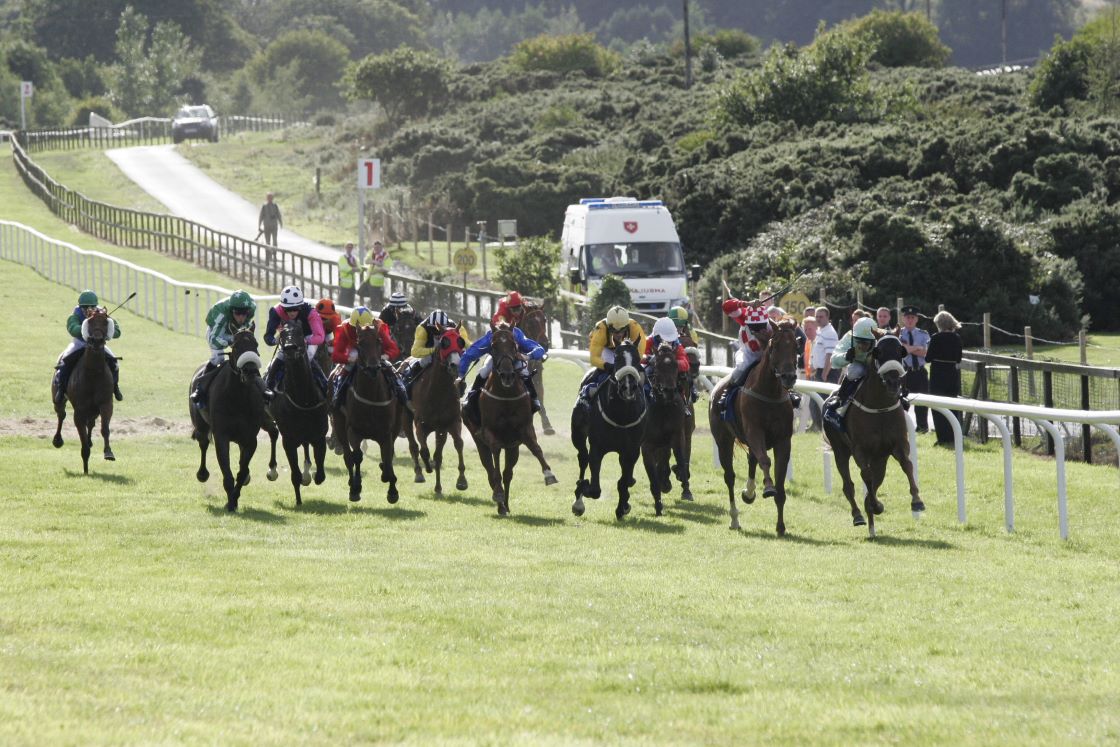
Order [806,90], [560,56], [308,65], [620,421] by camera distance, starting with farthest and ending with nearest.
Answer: [308,65]
[560,56]
[806,90]
[620,421]

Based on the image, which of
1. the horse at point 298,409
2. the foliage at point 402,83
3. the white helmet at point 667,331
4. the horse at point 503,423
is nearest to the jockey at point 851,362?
the white helmet at point 667,331

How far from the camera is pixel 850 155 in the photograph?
151 ft

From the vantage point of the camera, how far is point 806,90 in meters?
56.4

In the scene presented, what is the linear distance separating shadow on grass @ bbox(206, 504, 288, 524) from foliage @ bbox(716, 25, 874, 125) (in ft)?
139

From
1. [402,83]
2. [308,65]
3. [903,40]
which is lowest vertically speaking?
[402,83]

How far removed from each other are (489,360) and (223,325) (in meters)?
2.37

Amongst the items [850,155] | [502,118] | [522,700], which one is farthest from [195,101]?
[522,700]

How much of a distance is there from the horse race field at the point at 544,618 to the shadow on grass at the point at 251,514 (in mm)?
73

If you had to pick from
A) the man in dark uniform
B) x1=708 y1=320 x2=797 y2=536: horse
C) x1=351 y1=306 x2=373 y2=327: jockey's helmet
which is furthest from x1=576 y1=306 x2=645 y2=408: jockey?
the man in dark uniform

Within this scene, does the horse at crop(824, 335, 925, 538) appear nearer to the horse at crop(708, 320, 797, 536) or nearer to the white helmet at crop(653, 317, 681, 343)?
the horse at crop(708, 320, 797, 536)

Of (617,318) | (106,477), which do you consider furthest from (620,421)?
(106,477)

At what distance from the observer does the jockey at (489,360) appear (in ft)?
50.5

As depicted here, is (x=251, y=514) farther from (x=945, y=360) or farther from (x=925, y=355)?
(x=945, y=360)

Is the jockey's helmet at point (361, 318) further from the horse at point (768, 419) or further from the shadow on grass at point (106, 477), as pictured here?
the horse at point (768, 419)
